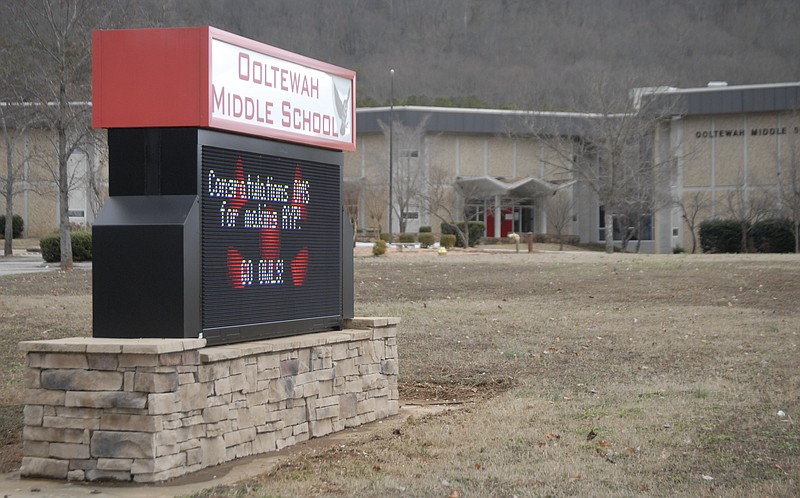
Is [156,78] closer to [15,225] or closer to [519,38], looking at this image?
[15,225]

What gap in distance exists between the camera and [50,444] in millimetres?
7258

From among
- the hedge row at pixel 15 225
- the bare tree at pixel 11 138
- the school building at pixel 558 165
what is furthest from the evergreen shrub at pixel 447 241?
the hedge row at pixel 15 225

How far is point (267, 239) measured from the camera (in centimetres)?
877

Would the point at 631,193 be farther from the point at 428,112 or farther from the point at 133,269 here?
the point at 133,269

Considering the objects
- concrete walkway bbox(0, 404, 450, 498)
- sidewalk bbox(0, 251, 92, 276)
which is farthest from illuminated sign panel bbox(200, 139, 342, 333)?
sidewalk bbox(0, 251, 92, 276)

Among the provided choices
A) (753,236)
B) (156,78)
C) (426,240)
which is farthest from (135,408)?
(753,236)

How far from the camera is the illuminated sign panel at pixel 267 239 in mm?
8070

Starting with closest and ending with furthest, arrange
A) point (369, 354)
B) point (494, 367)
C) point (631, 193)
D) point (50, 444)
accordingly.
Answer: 1. point (50, 444)
2. point (369, 354)
3. point (494, 367)
4. point (631, 193)

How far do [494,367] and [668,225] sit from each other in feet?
164

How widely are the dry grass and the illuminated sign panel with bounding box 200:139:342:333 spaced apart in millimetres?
1380

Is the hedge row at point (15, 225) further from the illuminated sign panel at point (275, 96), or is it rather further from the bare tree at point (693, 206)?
the illuminated sign panel at point (275, 96)

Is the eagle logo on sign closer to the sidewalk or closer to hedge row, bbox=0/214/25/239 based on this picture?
the sidewalk

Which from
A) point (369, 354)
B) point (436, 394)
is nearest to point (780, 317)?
point (436, 394)

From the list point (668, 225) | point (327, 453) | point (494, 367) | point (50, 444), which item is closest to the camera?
point (50, 444)
